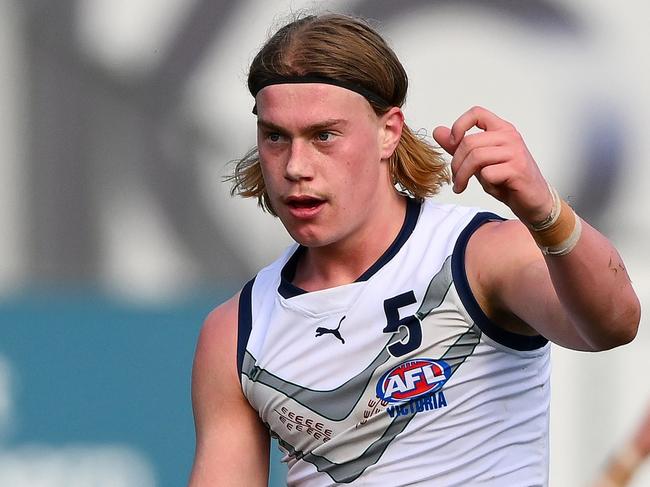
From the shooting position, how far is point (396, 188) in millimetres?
2791

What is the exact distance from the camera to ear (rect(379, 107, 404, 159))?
2.69m

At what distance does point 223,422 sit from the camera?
2773 mm

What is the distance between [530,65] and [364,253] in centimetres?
166

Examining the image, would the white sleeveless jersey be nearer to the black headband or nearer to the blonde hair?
the blonde hair

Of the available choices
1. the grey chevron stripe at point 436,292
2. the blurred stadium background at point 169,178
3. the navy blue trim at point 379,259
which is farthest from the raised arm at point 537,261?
the blurred stadium background at point 169,178

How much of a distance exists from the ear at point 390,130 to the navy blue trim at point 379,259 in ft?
0.42

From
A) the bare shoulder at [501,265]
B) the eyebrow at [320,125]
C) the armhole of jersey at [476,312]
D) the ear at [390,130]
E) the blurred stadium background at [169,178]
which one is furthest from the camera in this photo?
the blurred stadium background at [169,178]

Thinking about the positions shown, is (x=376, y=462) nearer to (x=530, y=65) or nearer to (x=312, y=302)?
(x=312, y=302)

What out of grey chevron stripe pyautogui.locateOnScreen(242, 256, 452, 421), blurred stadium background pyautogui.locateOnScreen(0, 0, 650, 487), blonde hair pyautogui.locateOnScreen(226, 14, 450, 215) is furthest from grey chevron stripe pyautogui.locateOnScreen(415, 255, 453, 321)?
blurred stadium background pyautogui.locateOnScreen(0, 0, 650, 487)

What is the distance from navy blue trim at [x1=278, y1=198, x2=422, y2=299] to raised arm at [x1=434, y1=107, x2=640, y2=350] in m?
0.28

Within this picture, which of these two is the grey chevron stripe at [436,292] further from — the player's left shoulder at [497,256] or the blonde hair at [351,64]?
the blonde hair at [351,64]

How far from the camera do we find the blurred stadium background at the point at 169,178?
4.05m

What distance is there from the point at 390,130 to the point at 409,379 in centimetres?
58

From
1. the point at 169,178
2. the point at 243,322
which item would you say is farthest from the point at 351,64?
the point at 169,178
